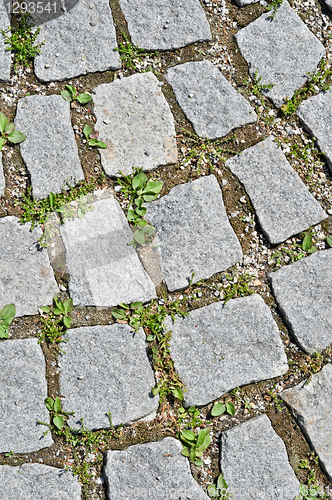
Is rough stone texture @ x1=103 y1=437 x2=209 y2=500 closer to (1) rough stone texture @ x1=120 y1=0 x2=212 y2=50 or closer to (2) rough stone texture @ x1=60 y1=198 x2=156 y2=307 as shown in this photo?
(2) rough stone texture @ x1=60 y1=198 x2=156 y2=307

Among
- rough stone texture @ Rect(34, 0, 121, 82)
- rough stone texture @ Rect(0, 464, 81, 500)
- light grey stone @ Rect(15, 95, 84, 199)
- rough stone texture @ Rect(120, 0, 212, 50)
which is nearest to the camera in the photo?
rough stone texture @ Rect(0, 464, 81, 500)

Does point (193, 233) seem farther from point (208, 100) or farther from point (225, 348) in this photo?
point (208, 100)

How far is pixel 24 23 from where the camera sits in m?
2.54

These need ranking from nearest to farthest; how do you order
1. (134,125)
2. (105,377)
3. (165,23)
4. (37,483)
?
(37,483)
(105,377)
(134,125)
(165,23)

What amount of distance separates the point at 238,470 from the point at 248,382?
42cm

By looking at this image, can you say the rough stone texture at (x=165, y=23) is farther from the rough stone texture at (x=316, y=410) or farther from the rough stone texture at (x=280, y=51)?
the rough stone texture at (x=316, y=410)

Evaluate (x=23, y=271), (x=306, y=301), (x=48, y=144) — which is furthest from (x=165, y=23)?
(x=306, y=301)

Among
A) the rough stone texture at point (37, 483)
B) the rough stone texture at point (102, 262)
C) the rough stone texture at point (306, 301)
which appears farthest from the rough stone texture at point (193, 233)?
the rough stone texture at point (37, 483)

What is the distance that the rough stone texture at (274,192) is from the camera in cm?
263

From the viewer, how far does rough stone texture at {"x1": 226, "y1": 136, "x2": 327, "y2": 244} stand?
2633mm

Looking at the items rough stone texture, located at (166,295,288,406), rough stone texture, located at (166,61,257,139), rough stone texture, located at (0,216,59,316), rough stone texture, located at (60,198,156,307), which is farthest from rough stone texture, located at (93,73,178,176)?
rough stone texture, located at (166,295,288,406)

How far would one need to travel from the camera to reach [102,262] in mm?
2441

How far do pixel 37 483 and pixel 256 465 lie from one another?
1.06 metres

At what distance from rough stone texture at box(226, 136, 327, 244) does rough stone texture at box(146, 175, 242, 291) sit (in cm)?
19
